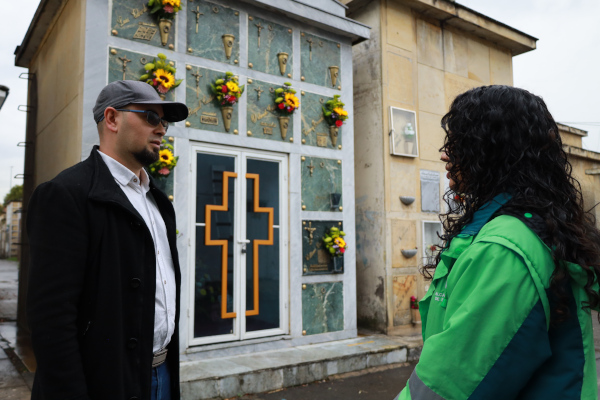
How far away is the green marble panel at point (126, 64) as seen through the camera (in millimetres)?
5297

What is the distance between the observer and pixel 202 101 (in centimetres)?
595

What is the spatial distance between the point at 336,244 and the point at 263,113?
2.07 metres

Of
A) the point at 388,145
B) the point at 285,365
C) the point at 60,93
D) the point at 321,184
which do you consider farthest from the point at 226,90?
the point at 285,365

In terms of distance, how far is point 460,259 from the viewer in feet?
3.91

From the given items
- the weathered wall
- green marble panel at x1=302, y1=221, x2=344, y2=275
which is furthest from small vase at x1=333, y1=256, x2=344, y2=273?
the weathered wall

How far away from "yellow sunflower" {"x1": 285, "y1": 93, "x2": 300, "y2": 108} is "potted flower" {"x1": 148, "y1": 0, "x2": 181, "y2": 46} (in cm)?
169

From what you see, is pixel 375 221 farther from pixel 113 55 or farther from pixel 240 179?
pixel 113 55

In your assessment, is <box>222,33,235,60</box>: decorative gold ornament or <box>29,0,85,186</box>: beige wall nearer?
<box>29,0,85,186</box>: beige wall

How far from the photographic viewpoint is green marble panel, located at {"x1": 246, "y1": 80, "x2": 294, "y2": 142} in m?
6.36

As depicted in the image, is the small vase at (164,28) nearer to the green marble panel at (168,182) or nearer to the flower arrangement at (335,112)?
the green marble panel at (168,182)

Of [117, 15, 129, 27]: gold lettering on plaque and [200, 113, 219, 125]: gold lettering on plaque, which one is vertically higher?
[117, 15, 129, 27]: gold lettering on plaque

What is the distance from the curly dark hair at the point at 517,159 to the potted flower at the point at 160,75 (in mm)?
4593

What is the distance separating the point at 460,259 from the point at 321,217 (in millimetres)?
5717

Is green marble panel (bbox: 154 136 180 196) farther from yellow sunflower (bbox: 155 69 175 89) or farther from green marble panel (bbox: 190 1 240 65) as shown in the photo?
green marble panel (bbox: 190 1 240 65)
